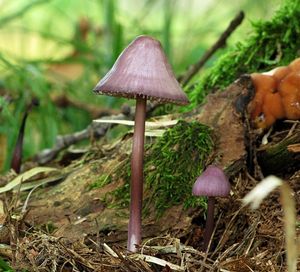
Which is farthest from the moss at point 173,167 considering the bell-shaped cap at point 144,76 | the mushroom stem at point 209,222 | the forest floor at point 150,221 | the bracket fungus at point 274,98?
the bell-shaped cap at point 144,76

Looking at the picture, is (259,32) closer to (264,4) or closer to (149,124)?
(149,124)

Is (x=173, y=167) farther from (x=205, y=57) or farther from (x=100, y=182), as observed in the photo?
(x=205, y=57)

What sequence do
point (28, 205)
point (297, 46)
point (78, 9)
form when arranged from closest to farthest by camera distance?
point (28, 205), point (297, 46), point (78, 9)

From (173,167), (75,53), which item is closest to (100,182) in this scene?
(173,167)

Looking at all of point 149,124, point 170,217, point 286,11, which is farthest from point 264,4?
point 170,217

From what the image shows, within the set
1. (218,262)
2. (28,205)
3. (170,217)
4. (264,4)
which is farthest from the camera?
(264,4)

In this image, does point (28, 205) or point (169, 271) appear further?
point (28, 205)

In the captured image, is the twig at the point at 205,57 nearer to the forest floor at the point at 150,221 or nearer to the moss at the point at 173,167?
the forest floor at the point at 150,221
